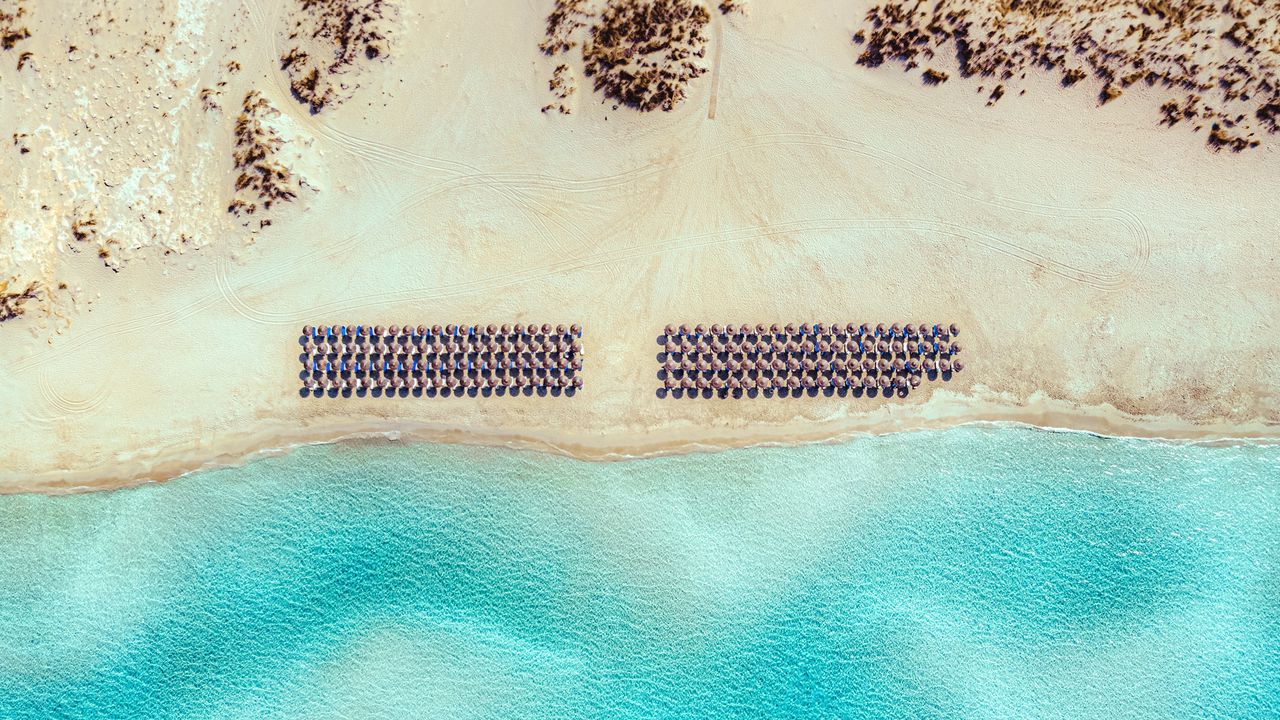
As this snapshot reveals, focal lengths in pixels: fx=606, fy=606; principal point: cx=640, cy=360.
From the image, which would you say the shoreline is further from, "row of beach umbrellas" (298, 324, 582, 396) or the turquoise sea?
"row of beach umbrellas" (298, 324, 582, 396)

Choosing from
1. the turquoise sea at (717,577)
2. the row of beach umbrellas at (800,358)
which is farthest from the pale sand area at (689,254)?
the turquoise sea at (717,577)

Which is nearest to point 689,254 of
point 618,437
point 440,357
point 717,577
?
point 618,437

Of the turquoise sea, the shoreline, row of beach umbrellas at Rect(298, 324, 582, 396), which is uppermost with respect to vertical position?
row of beach umbrellas at Rect(298, 324, 582, 396)

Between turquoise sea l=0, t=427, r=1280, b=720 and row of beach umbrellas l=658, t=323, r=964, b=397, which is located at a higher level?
row of beach umbrellas l=658, t=323, r=964, b=397

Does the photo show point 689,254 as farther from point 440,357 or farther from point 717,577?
point 717,577

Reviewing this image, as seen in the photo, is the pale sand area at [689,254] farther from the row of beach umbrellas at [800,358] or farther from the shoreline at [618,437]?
the row of beach umbrellas at [800,358]

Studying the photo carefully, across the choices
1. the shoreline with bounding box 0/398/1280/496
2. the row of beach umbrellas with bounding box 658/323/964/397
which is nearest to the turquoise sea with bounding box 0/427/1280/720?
the shoreline with bounding box 0/398/1280/496
